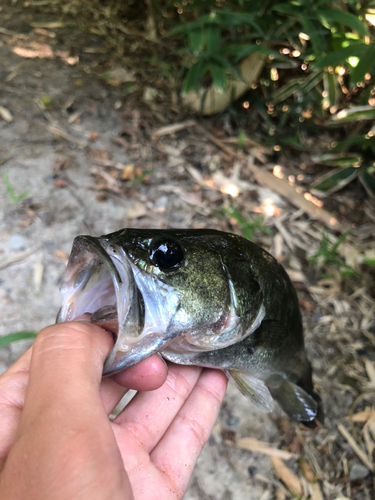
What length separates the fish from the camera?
108 centimetres

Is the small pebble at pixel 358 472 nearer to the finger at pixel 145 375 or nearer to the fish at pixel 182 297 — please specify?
the fish at pixel 182 297

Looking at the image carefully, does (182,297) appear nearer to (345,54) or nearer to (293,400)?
(293,400)

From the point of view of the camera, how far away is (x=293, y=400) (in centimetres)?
196

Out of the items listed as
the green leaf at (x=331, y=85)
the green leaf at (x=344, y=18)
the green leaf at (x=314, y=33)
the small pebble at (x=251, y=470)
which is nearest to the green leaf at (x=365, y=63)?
the green leaf at (x=344, y=18)

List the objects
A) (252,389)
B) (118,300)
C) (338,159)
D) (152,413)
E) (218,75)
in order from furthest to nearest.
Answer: (338,159), (218,75), (252,389), (152,413), (118,300)

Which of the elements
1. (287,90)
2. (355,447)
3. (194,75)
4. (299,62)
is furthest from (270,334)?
(299,62)

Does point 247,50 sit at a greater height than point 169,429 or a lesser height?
greater

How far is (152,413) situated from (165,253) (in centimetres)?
80

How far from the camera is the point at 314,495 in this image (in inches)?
81.3

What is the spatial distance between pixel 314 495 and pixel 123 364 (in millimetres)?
1782

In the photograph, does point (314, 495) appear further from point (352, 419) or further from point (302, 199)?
point (302, 199)

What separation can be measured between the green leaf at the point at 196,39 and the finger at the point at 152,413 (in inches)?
105

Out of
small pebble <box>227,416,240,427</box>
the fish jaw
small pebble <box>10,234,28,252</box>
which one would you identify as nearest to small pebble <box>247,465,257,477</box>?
small pebble <box>227,416,240,427</box>

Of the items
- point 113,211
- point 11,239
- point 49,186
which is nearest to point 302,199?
point 113,211
